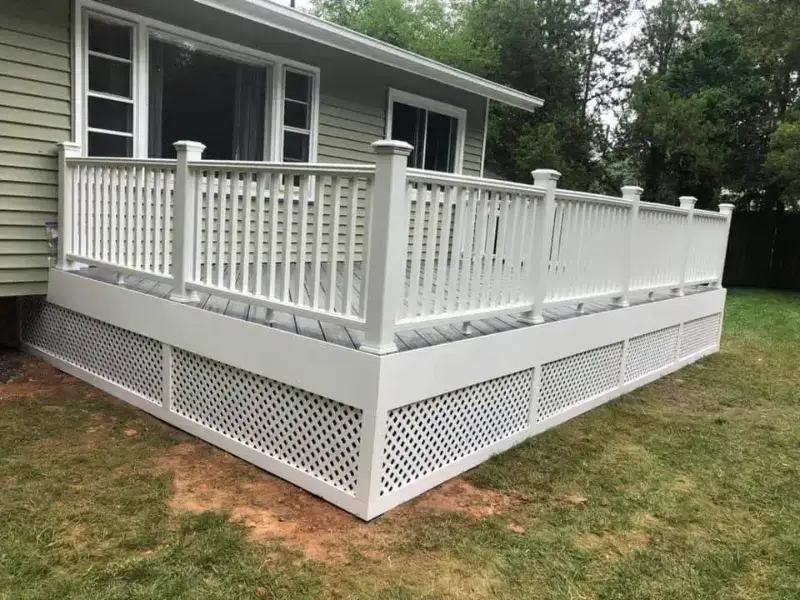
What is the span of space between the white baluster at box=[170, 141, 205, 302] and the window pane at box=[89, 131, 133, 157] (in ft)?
5.77

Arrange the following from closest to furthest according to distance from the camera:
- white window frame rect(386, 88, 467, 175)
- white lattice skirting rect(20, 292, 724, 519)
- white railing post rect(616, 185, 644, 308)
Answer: white lattice skirting rect(20, 292, 724, 519), white railing post rect(616, 185, 644, 308), white window frame rect(386, 88, 467, 175)

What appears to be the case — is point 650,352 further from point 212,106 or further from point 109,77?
point 109,77

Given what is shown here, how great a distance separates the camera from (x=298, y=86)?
6773 millimetres

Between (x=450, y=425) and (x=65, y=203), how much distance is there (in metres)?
3.44

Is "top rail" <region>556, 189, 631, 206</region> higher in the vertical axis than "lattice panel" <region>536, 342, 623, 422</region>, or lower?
higher

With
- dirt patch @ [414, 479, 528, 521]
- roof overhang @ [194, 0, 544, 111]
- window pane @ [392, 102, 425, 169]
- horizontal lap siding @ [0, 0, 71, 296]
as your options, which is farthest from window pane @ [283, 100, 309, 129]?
dirt patch @ [414, 479, 528, 521]

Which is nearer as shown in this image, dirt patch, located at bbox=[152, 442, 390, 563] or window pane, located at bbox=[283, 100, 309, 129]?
dirt patch, located at bbox=[152, 442, 390, 563]

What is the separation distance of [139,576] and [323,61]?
18.6 feet

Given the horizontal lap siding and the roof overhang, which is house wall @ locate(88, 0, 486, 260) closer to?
the roof overhang

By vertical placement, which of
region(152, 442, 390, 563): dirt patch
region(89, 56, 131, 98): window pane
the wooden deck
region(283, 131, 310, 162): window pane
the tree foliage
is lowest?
region(152, 442, 390, 563): dirt patch

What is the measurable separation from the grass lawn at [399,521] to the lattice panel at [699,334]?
2.20 m

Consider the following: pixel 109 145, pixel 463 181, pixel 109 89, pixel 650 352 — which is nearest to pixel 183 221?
pixel 463 181

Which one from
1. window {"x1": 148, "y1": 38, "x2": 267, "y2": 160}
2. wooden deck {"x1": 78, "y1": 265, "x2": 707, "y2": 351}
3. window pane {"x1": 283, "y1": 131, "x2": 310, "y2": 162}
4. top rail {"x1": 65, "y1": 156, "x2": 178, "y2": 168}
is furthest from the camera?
window pane {"x1": 283, "y1": 131, "x2": 310, "y2": 162}

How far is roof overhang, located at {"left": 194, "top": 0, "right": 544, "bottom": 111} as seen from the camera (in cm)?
520
